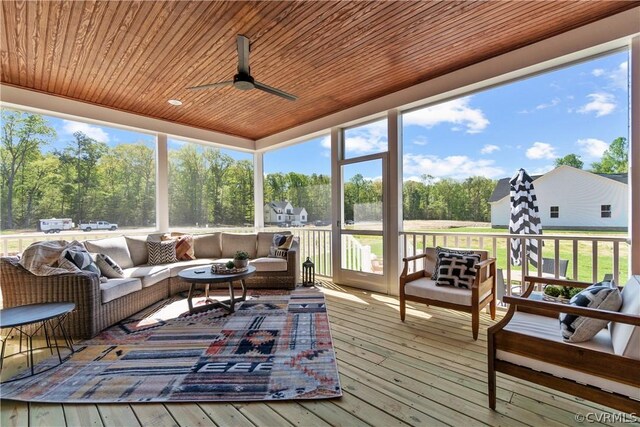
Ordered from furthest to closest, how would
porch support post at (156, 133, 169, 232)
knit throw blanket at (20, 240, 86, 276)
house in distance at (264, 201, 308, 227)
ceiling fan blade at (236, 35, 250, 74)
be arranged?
house in distance at (264, 201, 308, 227)
porch support post at (156, 133, 169, 232)
knit throw blanket at (20, 240, 86, 276)
ceiling fan blade at (236, 35, 250, 74)

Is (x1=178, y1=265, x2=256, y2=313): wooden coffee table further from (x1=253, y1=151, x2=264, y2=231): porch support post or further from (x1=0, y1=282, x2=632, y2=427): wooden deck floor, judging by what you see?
(x1=253, y1=151, x2=264, y2=231): porch support post

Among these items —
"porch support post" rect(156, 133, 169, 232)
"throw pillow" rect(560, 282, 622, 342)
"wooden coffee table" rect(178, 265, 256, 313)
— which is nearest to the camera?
"throw pillow" rect(560, 282, 622, 342)

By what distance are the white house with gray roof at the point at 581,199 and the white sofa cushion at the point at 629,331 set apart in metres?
1.37

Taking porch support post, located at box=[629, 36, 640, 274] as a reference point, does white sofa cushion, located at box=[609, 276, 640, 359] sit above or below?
below

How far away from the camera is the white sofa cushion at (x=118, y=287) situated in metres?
2.89

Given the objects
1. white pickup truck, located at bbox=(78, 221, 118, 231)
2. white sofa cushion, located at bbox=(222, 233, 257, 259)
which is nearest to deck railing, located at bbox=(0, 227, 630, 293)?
white pickup truck, located at bbox=(78, 221, 118, 231)

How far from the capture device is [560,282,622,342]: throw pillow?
1.55m

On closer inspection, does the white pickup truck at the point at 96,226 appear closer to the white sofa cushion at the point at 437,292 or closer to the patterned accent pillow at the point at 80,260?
the patterned accent pillow at the point at 80,260

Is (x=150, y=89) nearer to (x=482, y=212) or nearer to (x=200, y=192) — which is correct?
(x=200, y=192)

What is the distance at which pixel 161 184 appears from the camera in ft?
16.4

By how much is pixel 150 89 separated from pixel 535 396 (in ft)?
16.8

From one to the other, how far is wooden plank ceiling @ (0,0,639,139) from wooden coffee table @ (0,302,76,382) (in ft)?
8.06

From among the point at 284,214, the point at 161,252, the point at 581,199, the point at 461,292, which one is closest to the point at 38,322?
the point at 161,252

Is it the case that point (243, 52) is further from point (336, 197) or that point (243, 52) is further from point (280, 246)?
point (280, 246)
